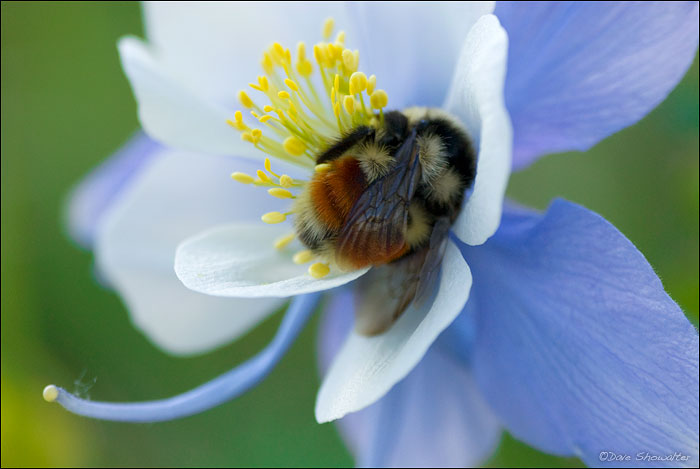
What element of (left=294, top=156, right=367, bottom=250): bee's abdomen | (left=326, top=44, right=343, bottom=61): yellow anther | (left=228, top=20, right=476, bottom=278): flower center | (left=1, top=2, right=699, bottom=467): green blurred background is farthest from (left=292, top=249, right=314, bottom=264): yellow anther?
(left=1, top=2, right=699, bottom=467): green blurred background

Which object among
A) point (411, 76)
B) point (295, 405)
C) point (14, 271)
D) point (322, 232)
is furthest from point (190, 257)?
point (14, 271)

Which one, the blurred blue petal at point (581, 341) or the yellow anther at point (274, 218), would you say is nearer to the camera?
the blurred blue petal at point (581, 341)

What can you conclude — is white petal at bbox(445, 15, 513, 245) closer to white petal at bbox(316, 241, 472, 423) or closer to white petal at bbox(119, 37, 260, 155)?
white petal at bbox(316, 241, 472, 423)

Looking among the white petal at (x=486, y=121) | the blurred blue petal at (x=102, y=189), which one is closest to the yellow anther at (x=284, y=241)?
the white petal at (x=486, y=121)

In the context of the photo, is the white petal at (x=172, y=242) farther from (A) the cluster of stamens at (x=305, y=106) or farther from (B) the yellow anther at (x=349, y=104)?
(B) the yellow anther at (x=349, y=104)

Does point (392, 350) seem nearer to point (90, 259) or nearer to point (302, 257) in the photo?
point (302, 257)

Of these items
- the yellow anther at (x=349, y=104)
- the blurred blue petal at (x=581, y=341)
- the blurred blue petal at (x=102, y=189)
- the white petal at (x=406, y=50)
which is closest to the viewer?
the blurred blue petal at (x=581, y=341)

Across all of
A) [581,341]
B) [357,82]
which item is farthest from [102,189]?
[581,341]
